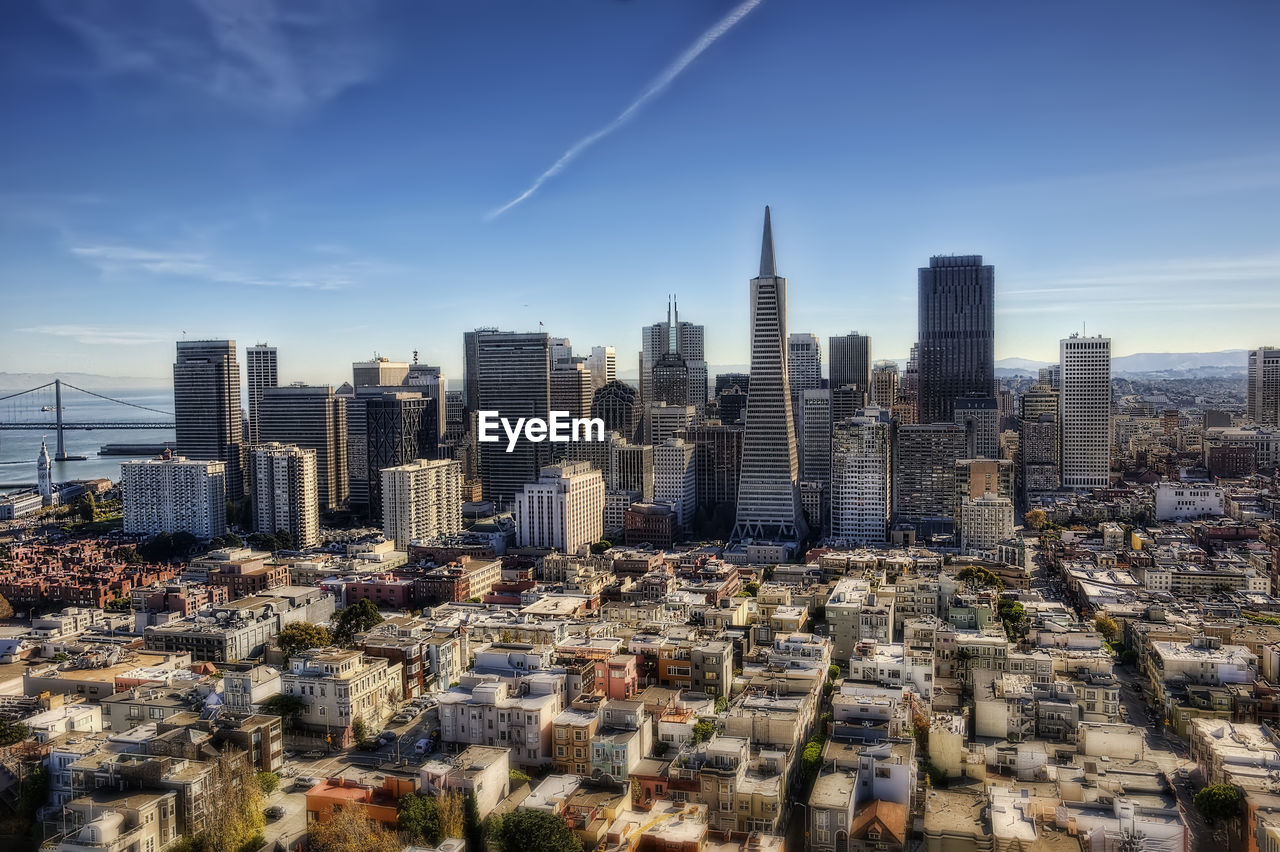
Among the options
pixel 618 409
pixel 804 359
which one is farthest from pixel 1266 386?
pixel 618 409

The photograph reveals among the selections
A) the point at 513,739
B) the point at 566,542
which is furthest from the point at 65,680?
the point at 566,542

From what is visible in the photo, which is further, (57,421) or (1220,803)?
(57,421)

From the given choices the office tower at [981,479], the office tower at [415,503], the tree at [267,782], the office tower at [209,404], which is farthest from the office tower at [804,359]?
the tree at [267,782]

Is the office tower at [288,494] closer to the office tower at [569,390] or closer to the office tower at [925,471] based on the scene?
the office tower at [569,390]

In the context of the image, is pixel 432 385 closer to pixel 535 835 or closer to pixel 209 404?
pixel 209 404

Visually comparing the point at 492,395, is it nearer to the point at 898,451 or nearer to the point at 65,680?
the point at 898,451

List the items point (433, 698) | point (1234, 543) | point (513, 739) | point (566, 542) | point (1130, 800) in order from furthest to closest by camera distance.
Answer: point (566, 542) < point (1234, 543) < point (433, 698) < point (513, 739) < point (1130, 800)

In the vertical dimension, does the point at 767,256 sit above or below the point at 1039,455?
above
